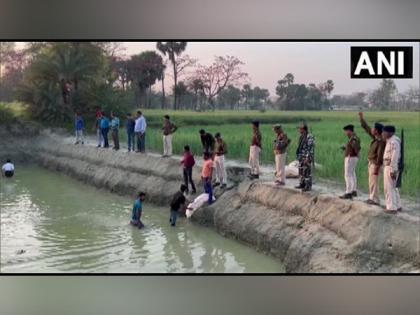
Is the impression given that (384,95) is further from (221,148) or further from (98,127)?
(98,127)

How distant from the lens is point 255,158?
4.27 meters

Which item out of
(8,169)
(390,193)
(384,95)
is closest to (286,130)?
(384,95)

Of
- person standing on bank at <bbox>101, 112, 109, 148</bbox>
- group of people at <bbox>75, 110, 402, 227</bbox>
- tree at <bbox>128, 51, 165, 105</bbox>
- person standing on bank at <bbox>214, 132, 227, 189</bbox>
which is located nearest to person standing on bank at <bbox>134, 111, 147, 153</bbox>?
group of people at <bbox>75, 110, 402, 227</bbox>

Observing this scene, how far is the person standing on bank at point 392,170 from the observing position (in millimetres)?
3924

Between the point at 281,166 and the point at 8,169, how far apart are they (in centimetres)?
205

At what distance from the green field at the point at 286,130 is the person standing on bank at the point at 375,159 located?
0.14 ft

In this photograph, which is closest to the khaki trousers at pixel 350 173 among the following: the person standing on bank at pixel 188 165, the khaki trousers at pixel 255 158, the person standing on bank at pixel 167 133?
the khaki trousers at pixel 255 158

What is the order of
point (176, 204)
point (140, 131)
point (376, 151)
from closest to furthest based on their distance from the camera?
point (376, 151), point (176, 204), point (140, 131)

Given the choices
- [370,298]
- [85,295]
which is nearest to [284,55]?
[370,298]

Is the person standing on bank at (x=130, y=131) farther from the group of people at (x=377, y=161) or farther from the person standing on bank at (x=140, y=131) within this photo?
the group of people at (x=377, y=161)

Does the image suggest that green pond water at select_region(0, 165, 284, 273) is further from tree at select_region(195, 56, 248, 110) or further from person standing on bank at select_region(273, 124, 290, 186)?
tree at select_region(195, 56, 248, 110)

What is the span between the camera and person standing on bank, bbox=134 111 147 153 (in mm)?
4375

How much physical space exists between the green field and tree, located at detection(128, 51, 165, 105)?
18 cm
